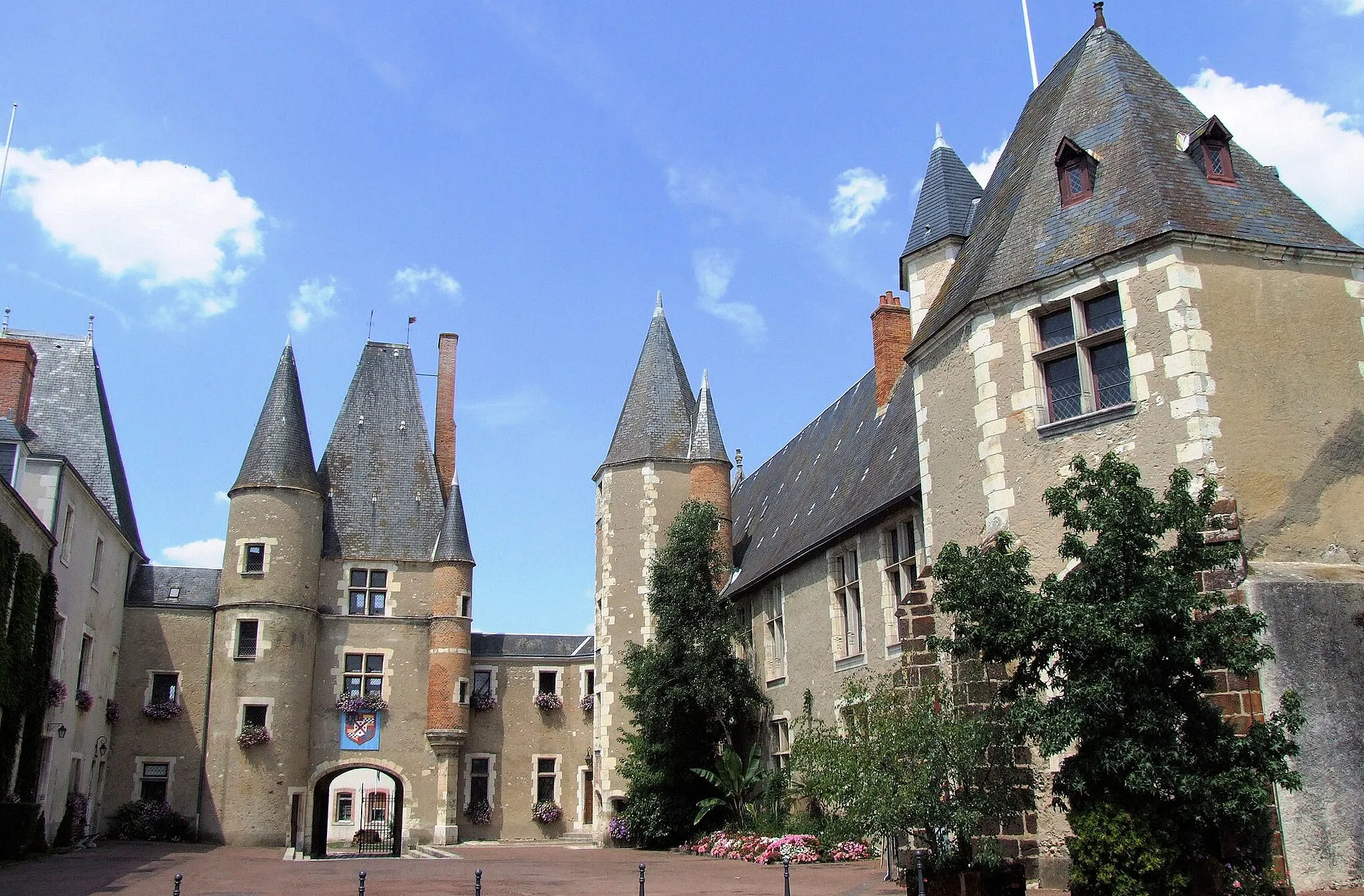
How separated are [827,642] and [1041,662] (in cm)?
1047

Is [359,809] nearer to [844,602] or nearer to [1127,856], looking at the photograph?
[844,602]

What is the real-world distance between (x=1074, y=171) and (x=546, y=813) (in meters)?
22.1

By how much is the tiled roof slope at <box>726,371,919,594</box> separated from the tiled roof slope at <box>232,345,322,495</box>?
37.0ft

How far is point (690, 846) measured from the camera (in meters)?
21.4

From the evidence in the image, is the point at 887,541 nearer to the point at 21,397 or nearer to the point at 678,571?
the point at 678,571

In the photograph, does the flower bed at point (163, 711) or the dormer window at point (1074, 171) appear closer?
the dormer window at point (1074, 171)

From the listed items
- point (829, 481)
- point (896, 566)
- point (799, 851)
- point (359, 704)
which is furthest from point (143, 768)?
point (896, 566)

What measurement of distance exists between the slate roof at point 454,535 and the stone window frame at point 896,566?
15.4 meters

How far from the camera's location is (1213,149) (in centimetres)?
1225

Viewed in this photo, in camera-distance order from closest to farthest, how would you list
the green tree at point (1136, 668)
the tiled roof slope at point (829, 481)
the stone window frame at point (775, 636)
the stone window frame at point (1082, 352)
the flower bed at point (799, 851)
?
the green tree at point (1136, 668)
the stone window frame at point (1082, 352)
the flower bed at point (799, 851)
the tiled roof slope at point (829, 481)
the stone window frame at point (775, 636)

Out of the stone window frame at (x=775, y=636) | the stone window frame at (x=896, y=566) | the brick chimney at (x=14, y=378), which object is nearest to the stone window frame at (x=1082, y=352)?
the stone window frame at (x=896, y=566)

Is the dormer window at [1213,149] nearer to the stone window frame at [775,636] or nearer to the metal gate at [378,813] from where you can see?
the stone window frame at [775,636]

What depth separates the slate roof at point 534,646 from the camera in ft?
98.6

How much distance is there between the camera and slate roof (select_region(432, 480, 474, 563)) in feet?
96.1
